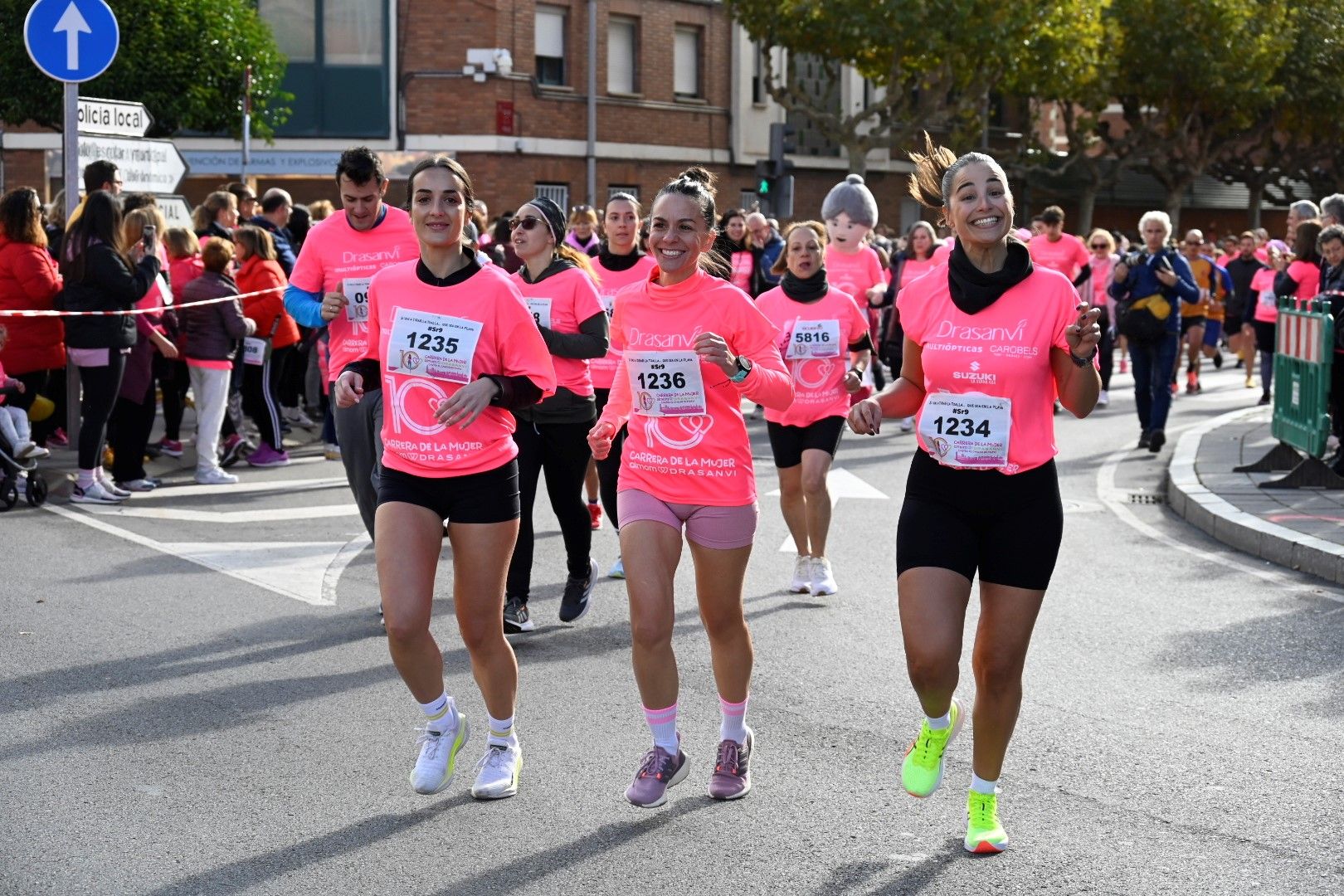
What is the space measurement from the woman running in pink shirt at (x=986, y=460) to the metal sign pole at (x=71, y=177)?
29.0 feet

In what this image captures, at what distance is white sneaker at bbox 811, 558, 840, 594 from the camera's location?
8867 mm

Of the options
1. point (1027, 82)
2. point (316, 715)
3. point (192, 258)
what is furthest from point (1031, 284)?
point (1027, 82)

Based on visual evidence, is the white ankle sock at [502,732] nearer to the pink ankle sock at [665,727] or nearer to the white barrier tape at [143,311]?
the pink ankle sock at [665,727]

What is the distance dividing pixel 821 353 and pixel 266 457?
6339 millimetres

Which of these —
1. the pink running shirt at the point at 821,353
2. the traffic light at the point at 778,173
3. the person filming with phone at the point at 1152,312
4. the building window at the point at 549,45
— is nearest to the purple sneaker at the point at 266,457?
the pink running shirt at the point at 821,353

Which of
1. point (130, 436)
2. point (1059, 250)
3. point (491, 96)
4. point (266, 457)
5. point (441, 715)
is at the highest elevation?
point (491, 96)

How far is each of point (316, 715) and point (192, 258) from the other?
7752mm

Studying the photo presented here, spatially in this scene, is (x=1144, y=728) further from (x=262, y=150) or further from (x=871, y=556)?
(x=262, y=150)

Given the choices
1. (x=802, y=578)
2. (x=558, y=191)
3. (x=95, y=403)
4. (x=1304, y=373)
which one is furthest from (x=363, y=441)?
(x=558, y=191)

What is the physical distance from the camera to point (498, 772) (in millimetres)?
5480

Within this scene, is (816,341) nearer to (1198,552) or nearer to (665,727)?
(1198,552)

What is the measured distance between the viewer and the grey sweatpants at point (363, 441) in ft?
23.7

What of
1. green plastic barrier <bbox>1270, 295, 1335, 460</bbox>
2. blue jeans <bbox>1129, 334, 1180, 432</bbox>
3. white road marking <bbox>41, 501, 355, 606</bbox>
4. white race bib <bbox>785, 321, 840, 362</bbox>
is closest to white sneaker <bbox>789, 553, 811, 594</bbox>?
A: white race bib <bbox>785, 321, 840, 362</bbox>

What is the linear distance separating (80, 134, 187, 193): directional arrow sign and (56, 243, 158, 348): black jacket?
2504mm
